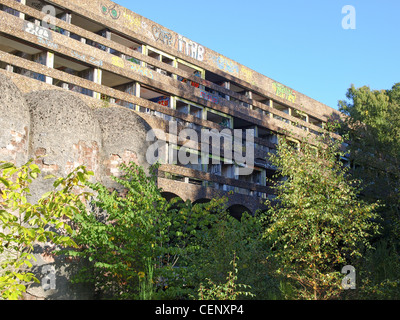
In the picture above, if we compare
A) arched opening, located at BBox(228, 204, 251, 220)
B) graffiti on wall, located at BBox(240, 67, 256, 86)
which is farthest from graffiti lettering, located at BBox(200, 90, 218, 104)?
arched opening, located at BBox(228, 204, 251, 220)

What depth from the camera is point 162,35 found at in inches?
1410

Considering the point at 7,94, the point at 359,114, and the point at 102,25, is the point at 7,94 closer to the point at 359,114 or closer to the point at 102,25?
the point at 102,25

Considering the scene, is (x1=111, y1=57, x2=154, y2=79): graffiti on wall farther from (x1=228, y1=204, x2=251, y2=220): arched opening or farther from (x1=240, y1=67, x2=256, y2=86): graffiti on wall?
(x1=240, y1=67, x2=256, y2=86): graffiti on wall

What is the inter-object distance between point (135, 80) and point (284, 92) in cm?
1938

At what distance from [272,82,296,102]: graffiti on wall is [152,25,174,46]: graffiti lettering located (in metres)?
13.2

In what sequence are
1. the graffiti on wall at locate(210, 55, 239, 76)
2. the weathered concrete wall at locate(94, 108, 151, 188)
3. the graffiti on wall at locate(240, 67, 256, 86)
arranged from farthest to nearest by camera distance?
the graffiti on wall at locate(240, 67, 256, 86), the graffiti on wall at locate(210, 55, 239, 76), the weathered concrete wall at locate(94, 108, 151, 188)

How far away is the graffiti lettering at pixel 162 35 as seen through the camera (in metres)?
35.3

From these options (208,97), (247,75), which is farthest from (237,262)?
(247,75)

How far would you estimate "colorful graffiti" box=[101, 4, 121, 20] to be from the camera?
3184 cm

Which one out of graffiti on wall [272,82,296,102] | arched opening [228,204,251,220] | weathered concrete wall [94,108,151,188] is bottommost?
arched opening [228,204,251,220]

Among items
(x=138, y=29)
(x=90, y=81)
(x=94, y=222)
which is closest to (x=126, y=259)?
(x=94, y=222)

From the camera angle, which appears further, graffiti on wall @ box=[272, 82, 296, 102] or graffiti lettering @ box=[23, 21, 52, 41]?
graffiti on wall @ box=[272, 82, 296, 102]
